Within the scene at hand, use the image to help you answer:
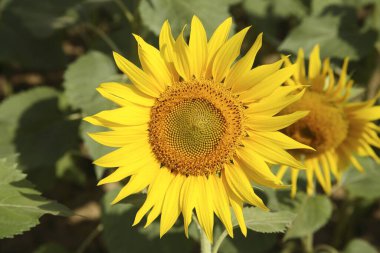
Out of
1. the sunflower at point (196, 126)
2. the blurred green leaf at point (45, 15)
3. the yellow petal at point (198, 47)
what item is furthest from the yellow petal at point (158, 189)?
the blurred green leaf at point (45, 15)

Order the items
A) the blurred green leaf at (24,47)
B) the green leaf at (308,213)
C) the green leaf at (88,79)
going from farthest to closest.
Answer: the blurred green leaf at (24,47) < the green leaf at (88,79) < the green leaf at (308,213)

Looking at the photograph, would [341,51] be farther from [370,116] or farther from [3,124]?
[3,124]

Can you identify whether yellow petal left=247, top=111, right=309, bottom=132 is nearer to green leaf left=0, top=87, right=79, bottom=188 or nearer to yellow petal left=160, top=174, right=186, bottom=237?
yellow petal left=160, top=174, right=186, bottom=237

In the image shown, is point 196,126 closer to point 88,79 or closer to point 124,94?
point 124,94

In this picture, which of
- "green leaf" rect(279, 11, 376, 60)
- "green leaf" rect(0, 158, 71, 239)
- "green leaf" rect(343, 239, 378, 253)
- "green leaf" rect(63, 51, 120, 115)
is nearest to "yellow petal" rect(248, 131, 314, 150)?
"green leaf" rect(0, 158, 71, 239)

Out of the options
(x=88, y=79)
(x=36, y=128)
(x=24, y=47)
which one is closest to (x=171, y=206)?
(x=88, y=79)

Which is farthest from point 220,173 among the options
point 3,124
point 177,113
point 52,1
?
point 52,1

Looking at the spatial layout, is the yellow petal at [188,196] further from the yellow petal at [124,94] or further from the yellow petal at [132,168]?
the yellow petal at [124,94]
